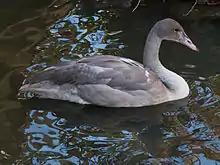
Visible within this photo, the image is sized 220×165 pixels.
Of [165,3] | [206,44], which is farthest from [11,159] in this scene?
[165,3]

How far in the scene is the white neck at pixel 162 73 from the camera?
5.60 metres

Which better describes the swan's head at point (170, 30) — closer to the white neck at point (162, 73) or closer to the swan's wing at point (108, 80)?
the white neck at point (162, 73)

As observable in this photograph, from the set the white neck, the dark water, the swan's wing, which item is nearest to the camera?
the dark water

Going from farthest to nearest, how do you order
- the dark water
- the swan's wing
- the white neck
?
the white neck
the swan's wing
the dark water

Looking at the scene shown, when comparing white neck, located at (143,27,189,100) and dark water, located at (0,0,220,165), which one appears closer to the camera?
dark water, located at (0,0,220,165)

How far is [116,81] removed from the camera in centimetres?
541

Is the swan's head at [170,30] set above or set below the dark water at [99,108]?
above

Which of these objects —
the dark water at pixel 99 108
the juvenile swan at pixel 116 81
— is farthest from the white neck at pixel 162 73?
the dark water at pixel 99 108

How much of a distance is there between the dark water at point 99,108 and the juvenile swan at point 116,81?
100 millimetres

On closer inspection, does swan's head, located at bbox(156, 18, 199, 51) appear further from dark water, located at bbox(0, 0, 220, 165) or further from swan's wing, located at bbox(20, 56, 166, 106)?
dark water, located at bbox(0, 0, 220, 165)

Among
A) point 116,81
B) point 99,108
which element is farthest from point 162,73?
point 99,108

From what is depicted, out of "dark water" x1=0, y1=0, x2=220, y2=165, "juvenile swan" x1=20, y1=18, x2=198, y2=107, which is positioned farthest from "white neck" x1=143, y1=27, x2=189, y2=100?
"dark water" x1=0, y1=0, x2=220, y2=165

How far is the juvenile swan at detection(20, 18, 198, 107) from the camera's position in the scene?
5430 mm

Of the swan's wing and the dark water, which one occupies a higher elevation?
the swan's wing
